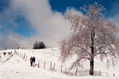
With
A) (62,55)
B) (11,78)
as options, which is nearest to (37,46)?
(62,55)

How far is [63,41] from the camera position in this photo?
20359 mm

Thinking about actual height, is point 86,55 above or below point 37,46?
below

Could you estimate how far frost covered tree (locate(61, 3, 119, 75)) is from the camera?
1909cm

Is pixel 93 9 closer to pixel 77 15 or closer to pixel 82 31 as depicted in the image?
pixel 77 15

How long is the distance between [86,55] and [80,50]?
4.39 feet

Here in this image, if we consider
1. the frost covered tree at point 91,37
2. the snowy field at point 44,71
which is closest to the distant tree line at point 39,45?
the snowy field at point 44,71

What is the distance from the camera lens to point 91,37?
65.1 ft

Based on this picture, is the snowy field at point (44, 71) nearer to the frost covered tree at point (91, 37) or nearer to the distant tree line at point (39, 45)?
the frost covered tree at point (91, 37)

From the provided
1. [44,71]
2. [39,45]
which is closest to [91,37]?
[44,71]

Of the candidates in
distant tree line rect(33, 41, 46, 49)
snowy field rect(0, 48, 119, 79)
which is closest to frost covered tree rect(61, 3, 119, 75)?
snowy field rect(0, 48, 119, 79)

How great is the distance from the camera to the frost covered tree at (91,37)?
752 inches

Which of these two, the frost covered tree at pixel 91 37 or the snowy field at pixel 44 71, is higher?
the frost covered tree at pixel 91 37

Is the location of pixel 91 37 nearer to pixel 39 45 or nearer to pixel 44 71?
pixel 44 71

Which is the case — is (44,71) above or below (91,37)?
below
